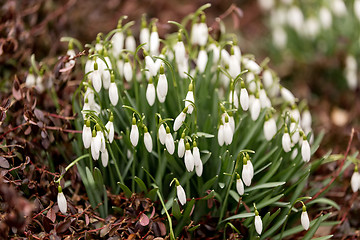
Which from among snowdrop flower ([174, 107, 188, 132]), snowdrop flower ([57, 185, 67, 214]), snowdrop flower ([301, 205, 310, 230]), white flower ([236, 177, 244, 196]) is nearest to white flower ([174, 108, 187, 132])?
snowdrop flower ([174, 107, 188, 132])

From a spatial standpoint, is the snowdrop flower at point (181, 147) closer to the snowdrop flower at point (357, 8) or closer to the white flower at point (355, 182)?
the white flower at point (355, 182)

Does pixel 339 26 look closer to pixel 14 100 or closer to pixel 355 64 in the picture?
pixel 355 64

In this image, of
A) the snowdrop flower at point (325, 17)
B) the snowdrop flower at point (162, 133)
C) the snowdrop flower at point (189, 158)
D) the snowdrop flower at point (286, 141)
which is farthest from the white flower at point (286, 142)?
the snowdrop flower at point (325, 17)

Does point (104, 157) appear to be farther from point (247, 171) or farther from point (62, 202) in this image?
point (247, 171)

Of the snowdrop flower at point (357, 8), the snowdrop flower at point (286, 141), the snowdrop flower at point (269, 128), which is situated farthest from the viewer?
the snowdrop flower at point (357, 8)

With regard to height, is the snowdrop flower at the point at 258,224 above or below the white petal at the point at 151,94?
below

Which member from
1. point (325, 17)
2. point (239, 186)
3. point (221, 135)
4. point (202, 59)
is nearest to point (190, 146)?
point (221, 135)

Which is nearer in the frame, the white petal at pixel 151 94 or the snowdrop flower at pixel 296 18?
the white petal at pixel 151 94

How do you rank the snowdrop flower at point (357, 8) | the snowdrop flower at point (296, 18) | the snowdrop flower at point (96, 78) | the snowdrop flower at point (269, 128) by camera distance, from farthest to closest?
the snowdrop flower at point (296, 18) < the snowdrop flower at point (357, 8) < the snowdrop flower at point (269, 128) < the snowdrop flower at point (96, 78)
